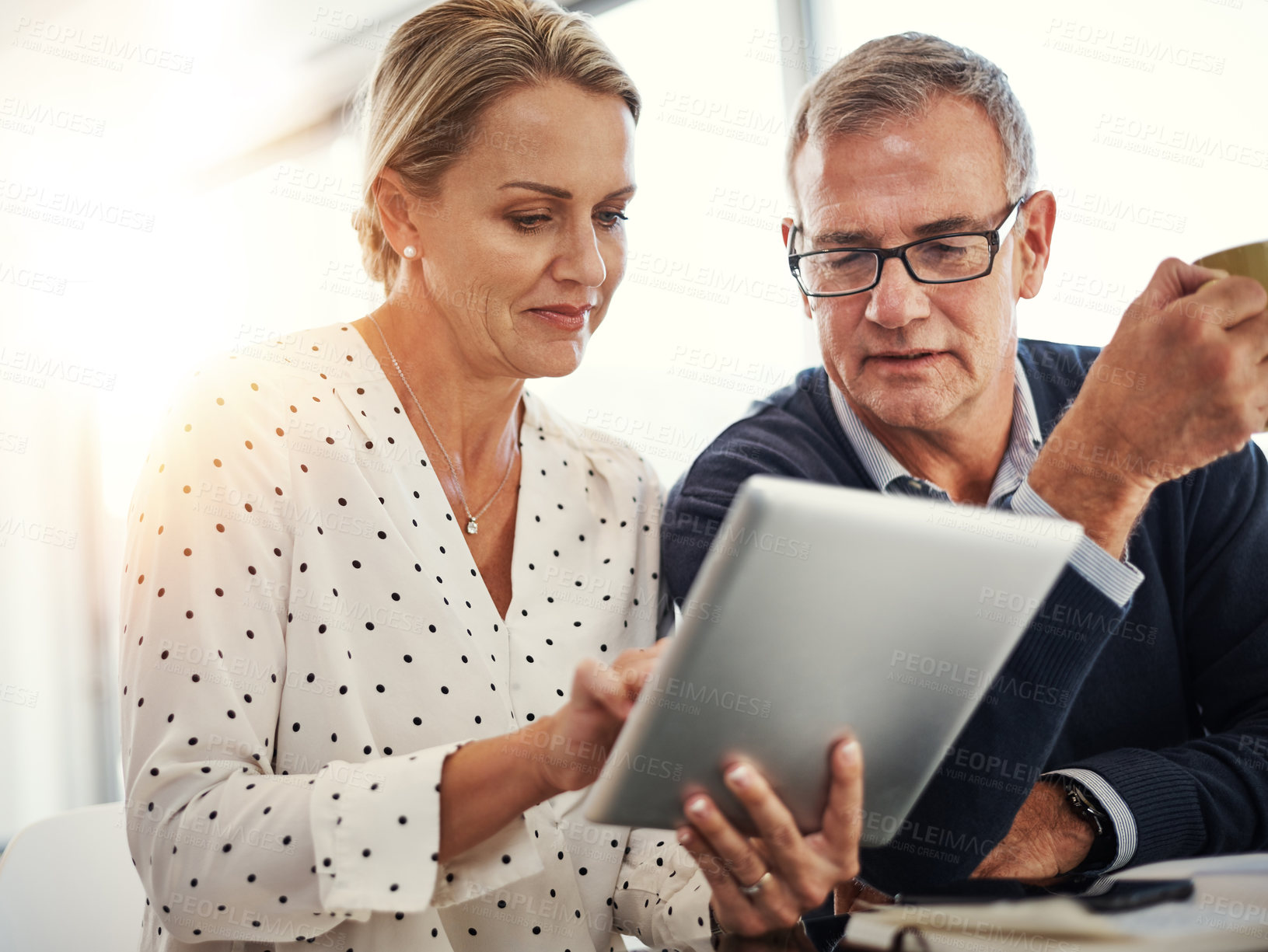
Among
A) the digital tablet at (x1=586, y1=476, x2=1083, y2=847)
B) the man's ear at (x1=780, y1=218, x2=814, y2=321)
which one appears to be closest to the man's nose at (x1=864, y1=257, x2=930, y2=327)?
the man's ear at (x1=780, y1=218, x2=814, y2=321)

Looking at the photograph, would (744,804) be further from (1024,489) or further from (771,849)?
(1024,489)

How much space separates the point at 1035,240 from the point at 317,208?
3.47 metres

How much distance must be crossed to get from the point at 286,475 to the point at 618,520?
0.46 metres

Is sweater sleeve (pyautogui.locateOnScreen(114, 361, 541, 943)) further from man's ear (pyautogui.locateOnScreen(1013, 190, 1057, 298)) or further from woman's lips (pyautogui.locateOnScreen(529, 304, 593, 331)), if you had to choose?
man's ear (pyautogui.locateOnScreen(1013, 190, 1057, 298))

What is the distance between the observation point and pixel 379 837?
0.85 metres

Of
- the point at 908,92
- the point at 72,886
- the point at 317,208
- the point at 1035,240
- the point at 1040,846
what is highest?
the point at 317,208

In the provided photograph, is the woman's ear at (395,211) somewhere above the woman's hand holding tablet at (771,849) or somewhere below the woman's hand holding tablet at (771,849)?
above

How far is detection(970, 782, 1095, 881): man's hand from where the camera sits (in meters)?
1.02

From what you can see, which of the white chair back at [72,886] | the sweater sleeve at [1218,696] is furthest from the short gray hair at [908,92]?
the white chair back at [72,886]

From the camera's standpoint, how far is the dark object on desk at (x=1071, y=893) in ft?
2.60

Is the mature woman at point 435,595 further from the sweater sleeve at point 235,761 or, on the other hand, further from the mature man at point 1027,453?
the mature man at point 1027,453

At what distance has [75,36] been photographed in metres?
3.06

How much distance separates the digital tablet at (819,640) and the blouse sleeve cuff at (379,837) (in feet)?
0.68

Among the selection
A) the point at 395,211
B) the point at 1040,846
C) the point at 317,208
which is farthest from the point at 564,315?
the point at 317,208
